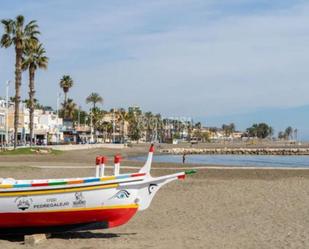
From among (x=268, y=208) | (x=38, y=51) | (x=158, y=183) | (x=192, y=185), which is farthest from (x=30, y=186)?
(x=38, y=51)

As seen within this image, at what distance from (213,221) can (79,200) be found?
15.0 ft

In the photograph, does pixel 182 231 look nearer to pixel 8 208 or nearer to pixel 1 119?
pixel 8 208

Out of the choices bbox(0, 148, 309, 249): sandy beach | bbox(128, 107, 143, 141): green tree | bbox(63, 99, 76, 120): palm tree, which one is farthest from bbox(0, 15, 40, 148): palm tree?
bbox(128, 107, 143, 141): green tree

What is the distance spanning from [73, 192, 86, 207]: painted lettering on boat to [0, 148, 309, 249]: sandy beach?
32.6 inches

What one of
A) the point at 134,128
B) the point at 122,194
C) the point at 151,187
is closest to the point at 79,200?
the point at 122,194

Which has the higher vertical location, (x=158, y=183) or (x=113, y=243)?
(x=158, y=183)

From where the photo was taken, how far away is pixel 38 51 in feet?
227

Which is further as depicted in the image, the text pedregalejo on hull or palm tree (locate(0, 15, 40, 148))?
palm tree (locate(0, 15, 40, 148))

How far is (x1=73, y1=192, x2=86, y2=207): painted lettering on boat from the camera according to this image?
1204cm

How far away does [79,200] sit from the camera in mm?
12086

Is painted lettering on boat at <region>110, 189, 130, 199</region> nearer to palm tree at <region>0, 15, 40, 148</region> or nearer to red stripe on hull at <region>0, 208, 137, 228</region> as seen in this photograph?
red stripe on hull at <region>0, 208, 137, 228</region>

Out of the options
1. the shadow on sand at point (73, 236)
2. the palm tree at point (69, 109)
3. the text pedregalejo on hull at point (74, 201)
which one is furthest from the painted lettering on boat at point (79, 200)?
the palm tree at point (69, 109)

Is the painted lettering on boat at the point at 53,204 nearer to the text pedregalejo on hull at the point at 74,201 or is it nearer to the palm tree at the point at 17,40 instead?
the text pedregalejo on hull at the point at 74,201

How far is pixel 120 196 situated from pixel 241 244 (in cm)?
266
